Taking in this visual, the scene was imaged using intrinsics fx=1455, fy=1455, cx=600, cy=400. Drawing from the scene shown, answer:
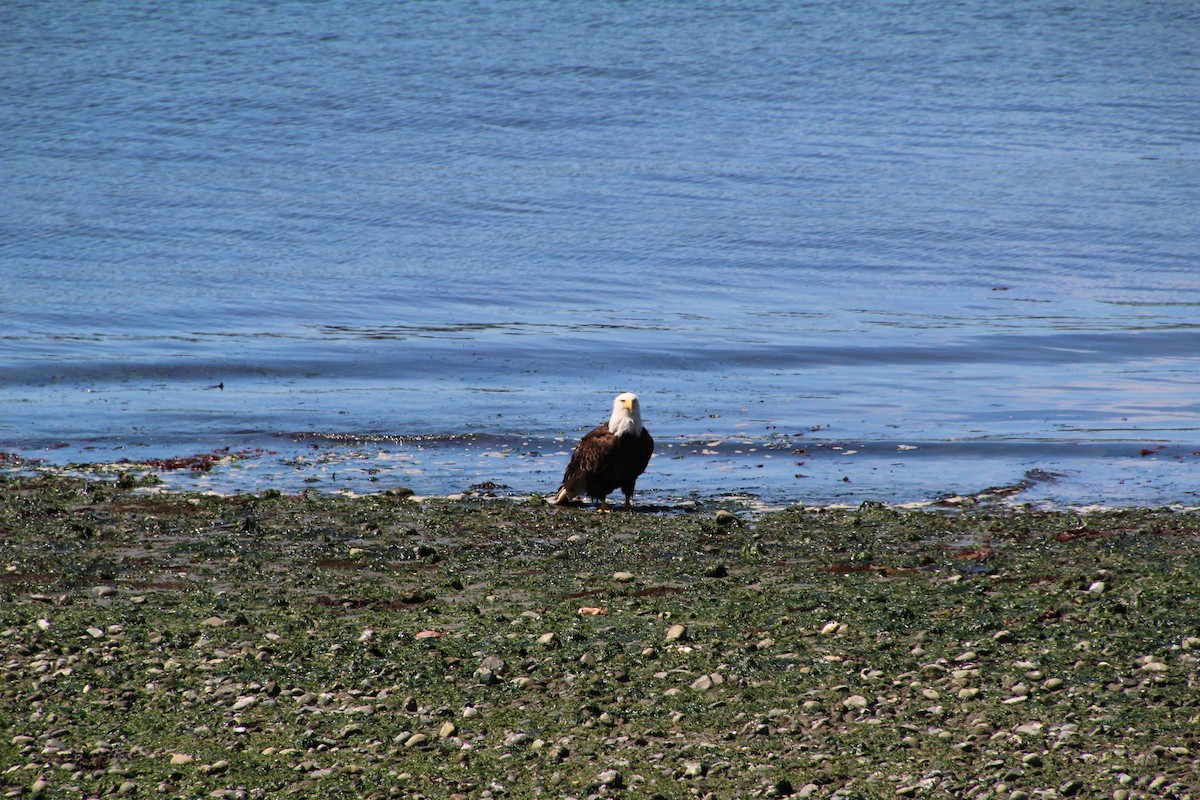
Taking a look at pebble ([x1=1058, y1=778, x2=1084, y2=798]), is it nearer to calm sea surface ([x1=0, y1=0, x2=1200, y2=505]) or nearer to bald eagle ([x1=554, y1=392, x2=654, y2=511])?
bald eagle ([x1=554, y1=392, x2=654, y2=511])

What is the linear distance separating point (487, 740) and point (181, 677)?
57.8 inches

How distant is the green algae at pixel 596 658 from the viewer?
5.21m

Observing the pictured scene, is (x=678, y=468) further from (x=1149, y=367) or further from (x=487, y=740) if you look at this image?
(x=1149, y=367)

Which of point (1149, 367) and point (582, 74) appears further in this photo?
point (582, 74)

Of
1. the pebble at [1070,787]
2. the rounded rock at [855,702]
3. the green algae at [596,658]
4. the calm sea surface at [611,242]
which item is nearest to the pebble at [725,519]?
the green algae at [596,658]

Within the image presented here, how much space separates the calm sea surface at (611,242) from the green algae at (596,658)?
7.03ft

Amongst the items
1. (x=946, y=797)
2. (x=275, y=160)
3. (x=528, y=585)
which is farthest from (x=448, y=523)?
(x=275, y=160)

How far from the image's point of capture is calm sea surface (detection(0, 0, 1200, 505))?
12477mm

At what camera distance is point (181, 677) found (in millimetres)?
6102

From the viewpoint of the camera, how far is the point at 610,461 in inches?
388

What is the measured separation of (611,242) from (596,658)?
21429mm

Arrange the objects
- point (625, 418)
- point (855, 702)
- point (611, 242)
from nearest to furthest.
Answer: point (855, 702) < point (625, 418) < point (611, 242)

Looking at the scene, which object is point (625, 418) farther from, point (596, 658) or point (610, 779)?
point (610, 779)

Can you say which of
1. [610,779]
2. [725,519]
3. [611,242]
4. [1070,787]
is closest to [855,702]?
[1070,787]
